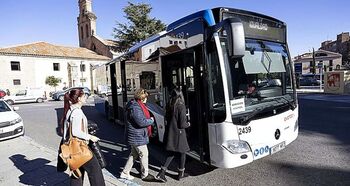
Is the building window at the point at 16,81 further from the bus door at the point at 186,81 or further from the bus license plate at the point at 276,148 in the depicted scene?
the bus license plate at the point at 276,148

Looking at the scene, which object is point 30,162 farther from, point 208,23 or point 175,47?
point 208,23

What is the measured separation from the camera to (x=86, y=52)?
44.9m

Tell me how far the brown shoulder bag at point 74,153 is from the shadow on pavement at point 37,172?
1.50 metres

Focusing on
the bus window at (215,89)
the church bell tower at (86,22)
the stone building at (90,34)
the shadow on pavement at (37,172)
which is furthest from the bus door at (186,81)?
the church bell tower at (86,22)

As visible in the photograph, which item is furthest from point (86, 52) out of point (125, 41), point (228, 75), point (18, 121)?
point (228, 75)

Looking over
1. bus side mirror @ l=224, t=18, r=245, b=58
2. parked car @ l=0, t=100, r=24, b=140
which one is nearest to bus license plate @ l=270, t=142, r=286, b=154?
bus side mirror @ l=224, t=18, r=245, b=58

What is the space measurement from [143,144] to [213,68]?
1.71 metres

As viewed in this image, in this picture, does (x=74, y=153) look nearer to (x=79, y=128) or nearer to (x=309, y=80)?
(x=79, y=128)

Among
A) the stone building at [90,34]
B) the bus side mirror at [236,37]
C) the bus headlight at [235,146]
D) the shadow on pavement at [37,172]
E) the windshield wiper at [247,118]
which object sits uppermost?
the stone building at [90,34]

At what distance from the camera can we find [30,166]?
17.3 ft

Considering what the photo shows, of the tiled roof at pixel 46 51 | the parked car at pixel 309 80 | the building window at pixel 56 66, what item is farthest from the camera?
the building window at pixel 56 66

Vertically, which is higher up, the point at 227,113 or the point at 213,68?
the point at 213,68

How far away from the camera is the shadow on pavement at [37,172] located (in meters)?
4.43

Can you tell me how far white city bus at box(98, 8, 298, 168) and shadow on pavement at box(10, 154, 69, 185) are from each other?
2.57m
